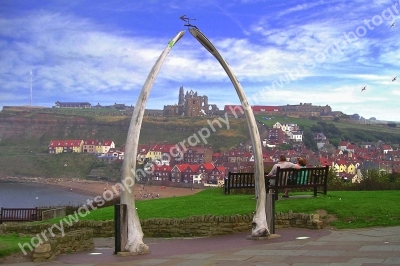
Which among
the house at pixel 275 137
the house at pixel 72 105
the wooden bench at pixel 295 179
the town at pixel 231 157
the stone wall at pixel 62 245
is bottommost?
the stone wall at pixel 62 245

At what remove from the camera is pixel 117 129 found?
11694 centimetres

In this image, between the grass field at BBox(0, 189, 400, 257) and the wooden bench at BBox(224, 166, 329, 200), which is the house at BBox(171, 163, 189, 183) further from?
the wooden bench at BBox(224, 166, 329, 200)

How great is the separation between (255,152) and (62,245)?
14.4 ft

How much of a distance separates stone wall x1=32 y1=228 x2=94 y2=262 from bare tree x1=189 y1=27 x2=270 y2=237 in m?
3.57

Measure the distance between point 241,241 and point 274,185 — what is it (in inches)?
141

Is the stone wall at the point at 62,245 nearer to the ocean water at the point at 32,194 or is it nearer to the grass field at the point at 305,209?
the grass field at the point at 305,209

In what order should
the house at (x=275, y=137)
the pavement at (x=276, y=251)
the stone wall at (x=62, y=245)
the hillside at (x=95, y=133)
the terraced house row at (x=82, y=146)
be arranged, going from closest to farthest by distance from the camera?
the pavement at (x=276, y=251) < the stone wall at (x=62, y=245) < the house at (x=275, y=137) < the hillside at (x=95, y=133) < the terraced house row at (x=82, y=146)

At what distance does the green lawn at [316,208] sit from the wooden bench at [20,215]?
10.6 meters

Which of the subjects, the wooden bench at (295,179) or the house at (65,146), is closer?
the wooden bench at (295,179)

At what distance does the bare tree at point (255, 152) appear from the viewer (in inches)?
432

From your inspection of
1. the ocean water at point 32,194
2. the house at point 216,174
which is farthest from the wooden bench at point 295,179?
the ocean water at point 32,194

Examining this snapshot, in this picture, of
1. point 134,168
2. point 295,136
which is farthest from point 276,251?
point 295,136

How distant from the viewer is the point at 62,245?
1056cm

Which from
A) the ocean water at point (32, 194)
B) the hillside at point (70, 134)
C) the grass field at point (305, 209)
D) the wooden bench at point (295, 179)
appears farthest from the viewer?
the hillside at point (70, 134)
